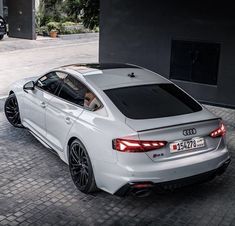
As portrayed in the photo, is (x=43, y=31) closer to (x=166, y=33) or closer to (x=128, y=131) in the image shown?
(x=166, y=33)

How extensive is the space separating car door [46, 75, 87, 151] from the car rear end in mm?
555

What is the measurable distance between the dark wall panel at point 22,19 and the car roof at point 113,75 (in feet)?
54.7

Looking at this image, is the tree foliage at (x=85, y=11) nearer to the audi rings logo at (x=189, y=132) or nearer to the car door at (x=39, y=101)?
the car door at (x=39, y=101)

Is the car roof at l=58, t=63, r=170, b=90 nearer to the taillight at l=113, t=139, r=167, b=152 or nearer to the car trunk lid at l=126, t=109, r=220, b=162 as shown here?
the car trunk lid at l=126, t=109, r=220, b=162

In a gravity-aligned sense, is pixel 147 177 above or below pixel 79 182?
above

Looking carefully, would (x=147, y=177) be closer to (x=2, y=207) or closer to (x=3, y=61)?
(x=2, y=207)

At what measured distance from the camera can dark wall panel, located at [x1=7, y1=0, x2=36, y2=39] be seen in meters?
22.6

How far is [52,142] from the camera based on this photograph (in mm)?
6477

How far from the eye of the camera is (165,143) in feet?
16.4

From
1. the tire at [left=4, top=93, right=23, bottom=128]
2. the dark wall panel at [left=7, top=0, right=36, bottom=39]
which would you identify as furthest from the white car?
the dark wall panel at [left=7, top=0, right=36, bottom=39]

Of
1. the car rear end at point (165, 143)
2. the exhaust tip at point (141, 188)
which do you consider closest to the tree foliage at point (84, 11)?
the car rear end at point (165, 143)

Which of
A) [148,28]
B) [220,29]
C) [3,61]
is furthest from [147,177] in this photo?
[3,61]

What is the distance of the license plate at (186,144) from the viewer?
16.6 feet

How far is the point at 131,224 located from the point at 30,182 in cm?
175
